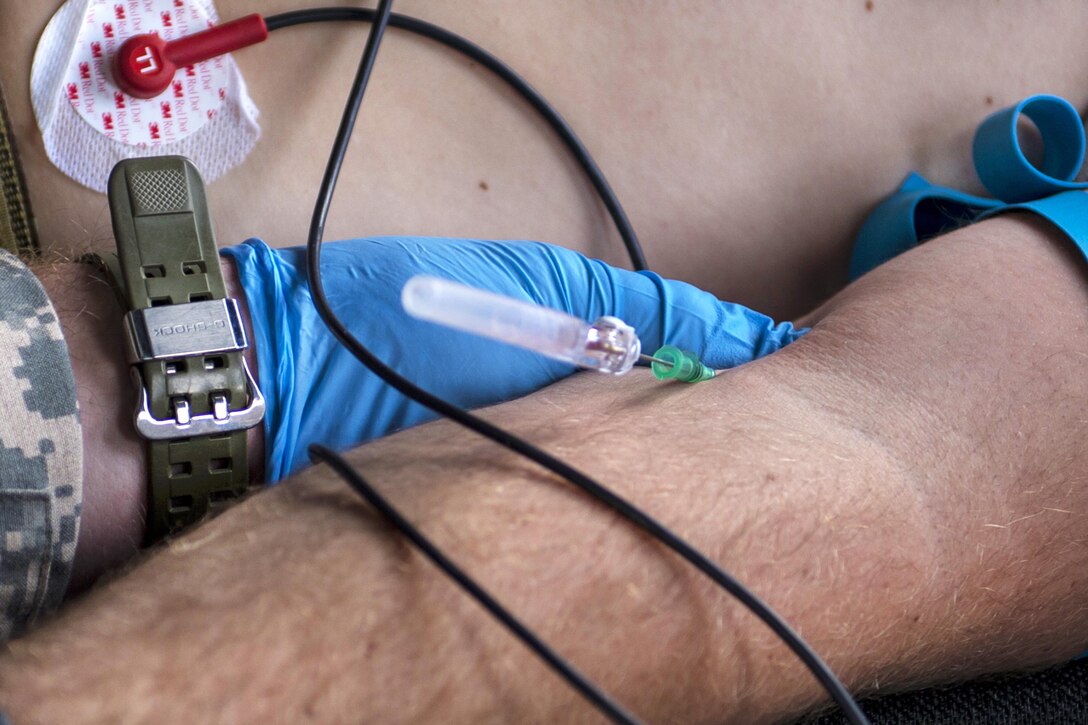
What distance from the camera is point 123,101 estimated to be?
89 cm

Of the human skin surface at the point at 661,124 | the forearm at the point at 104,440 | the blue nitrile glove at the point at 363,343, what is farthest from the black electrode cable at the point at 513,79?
the forearm at the point at 104,440

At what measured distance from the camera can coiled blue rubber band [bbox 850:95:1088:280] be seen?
39.4 inches

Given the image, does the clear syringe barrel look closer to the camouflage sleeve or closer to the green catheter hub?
the green catheter hub

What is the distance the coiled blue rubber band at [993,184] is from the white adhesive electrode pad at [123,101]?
747 millimetres

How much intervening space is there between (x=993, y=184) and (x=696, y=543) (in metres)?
0.75

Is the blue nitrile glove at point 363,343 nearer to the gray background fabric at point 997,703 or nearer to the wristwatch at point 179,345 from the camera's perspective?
the wristwatch at point 179,345

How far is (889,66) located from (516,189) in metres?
0.50

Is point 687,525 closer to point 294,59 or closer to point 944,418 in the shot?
point 944,418

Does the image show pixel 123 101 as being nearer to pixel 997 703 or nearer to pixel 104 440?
pixel 104 440

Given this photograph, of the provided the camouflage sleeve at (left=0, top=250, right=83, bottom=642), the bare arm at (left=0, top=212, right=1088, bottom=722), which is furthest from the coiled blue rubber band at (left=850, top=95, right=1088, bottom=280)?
the camouflage sleeve at (left=0, top=250, right=83, bottom=642)

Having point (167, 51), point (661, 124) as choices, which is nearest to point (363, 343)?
point (167, 51)

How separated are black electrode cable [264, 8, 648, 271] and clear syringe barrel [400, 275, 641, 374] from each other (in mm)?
533

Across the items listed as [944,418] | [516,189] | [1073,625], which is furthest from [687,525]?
[516,189]

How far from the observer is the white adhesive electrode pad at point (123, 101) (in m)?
0.86
